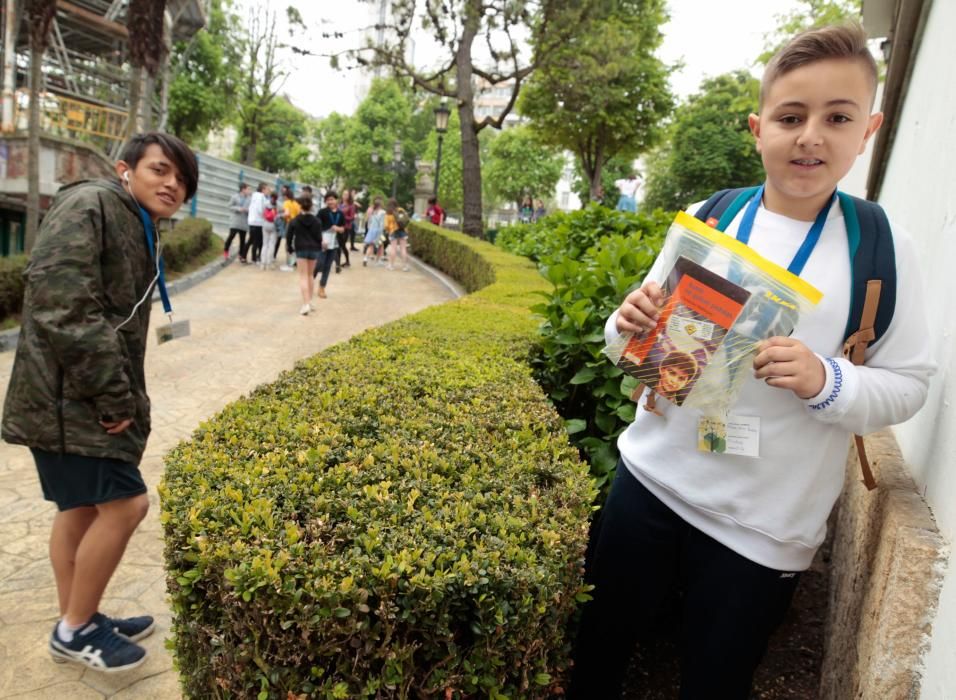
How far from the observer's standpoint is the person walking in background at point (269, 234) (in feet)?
49.6

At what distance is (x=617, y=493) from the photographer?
6.24 feet

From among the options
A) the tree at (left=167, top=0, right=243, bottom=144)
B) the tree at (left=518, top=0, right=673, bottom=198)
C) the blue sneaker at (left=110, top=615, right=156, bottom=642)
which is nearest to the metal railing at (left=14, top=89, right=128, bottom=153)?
the tree at (left=518, top=0, right=673, bottom=198)

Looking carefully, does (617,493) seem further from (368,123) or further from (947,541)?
(368,123)

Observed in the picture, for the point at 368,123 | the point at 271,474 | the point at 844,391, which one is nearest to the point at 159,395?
the point at 271,474

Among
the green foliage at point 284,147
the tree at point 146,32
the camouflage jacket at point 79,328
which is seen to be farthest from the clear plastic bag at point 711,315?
the green foliage at point 284,147

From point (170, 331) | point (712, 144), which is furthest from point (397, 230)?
point (712, 144)

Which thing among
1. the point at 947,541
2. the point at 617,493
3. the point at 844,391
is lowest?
the point at 617,493

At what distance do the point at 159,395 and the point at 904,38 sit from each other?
6202mm

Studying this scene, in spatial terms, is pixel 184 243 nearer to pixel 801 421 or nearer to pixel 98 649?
pixel 98 649

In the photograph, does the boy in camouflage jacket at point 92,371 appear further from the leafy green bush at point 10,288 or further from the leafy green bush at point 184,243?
the leafy green bush at point 184,243

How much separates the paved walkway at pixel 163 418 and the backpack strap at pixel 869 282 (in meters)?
2.67

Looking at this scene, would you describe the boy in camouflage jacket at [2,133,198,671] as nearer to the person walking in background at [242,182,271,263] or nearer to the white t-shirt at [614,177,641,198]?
the person walking in background at [242,182,271,263]

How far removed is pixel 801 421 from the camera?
157 centimetres

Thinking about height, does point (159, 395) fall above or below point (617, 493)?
below
